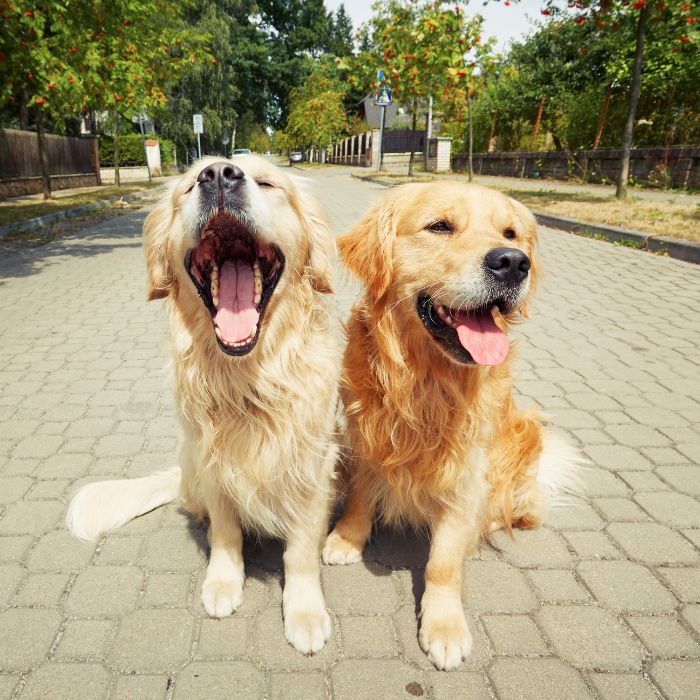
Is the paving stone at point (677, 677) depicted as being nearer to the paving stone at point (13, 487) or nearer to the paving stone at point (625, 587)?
the paving stone at point (625, 587)

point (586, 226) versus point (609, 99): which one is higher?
point (609, 99)

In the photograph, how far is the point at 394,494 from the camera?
7.34 feet

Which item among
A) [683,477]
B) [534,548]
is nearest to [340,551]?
[534,548]

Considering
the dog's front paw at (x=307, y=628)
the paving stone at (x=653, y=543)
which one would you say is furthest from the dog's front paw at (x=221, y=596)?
the paving stone at (x=653, y=543)

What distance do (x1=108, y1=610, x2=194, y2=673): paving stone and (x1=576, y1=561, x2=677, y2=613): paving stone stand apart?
175 centimetres

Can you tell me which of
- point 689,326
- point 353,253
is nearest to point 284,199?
point 353,253

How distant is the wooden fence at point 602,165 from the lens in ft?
48.2

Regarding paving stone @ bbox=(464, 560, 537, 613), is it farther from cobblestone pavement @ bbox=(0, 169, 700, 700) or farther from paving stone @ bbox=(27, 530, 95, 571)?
paving stone @ bbox=(27, 530, 95, 571)

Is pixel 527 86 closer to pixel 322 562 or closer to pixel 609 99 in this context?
A: pixel 609 99

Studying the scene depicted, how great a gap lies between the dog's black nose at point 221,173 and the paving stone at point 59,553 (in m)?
1.83

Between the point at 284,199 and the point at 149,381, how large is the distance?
8.64ft

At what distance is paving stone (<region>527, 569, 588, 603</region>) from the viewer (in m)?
2.14

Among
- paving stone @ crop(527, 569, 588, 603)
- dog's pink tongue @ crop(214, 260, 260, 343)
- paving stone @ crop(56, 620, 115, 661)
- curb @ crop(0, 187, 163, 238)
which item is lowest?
paving stone @ crop(527, 569, 588, 603)

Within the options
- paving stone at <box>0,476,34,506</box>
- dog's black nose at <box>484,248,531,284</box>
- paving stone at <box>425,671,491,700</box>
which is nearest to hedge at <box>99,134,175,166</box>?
paving stone at <box>0,476,34,506</box>
